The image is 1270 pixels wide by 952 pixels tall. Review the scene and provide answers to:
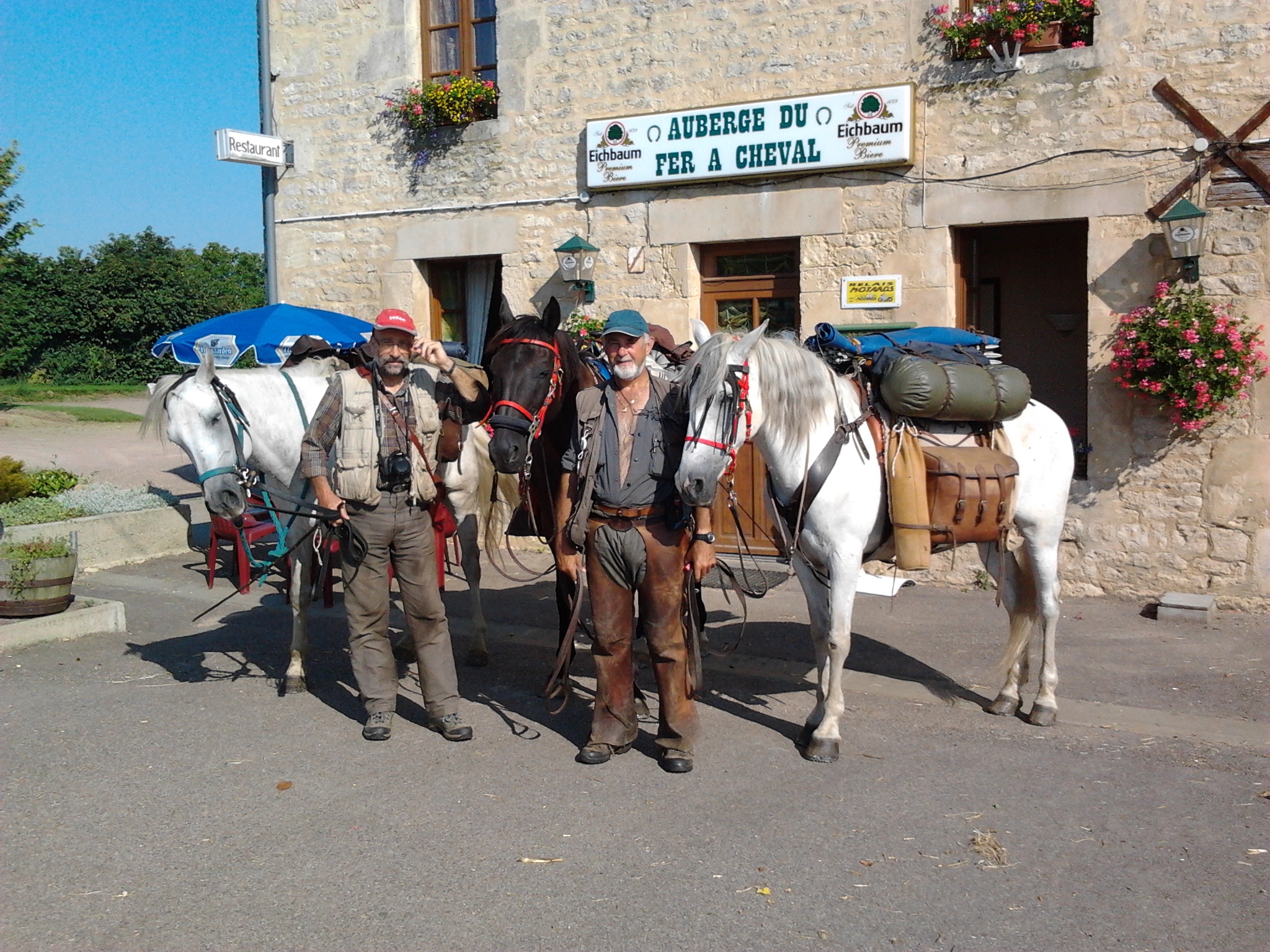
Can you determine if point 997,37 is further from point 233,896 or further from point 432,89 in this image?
point 233,896

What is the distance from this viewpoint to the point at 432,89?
410 inches

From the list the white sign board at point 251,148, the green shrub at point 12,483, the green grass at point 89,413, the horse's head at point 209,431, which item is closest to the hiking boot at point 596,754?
the horse's head at point 209,431

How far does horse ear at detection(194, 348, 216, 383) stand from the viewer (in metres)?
5.51

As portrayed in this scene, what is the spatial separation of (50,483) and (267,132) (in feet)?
13.7

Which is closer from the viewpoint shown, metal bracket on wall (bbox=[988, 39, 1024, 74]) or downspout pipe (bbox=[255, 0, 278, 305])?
metal bracket on wall (bbox=[988, 39, 1024, 74])

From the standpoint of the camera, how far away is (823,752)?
4930 mm

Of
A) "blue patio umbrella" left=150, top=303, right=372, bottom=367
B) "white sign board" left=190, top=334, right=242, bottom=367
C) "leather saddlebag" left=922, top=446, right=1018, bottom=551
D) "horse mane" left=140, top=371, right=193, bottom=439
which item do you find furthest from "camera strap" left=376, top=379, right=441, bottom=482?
"white sign board" left=190, top=334, right=242, bottom=367

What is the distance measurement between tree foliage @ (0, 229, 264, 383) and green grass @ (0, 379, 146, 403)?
853 millimetres

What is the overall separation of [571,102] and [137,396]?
53.6ft

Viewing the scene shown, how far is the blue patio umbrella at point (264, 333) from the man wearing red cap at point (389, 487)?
12.9 feet

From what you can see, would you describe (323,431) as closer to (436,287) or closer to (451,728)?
(451,728)

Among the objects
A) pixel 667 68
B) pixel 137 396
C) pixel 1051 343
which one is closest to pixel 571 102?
pixel 667 68

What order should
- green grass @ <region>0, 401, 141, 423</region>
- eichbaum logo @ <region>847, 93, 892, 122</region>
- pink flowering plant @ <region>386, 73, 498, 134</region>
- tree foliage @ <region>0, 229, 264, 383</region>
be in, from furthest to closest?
1. tree foliage @ <region>0, 229, 264, 383</region>
2. green grass @ <region>0, 401, 141, 423</region>
3. pink flowering plant @ <region>386, 73, 498, 134</region>
4. eichbaum logo @ <region>847, 93, 892, 122</region>

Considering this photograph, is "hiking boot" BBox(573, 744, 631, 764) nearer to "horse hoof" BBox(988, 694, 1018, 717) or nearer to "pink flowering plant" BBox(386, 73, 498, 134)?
"horse hoof" BBox(988, 694, 1018, 717)
